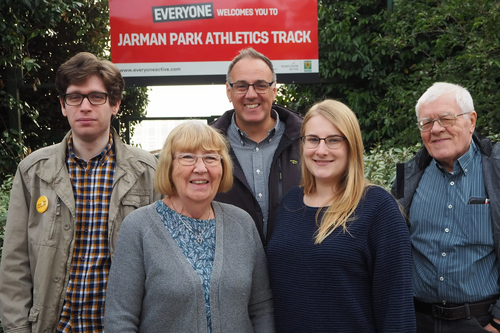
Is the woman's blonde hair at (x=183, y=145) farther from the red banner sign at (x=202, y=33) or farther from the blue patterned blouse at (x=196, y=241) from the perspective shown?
→ the red banner sign at (x=202, y=33)

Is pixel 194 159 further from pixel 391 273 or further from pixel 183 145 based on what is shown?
pixel 391 273

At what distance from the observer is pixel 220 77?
25.7 feet

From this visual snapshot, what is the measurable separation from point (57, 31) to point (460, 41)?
6.80 m

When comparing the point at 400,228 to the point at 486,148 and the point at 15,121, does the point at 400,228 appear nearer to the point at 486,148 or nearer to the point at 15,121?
the point at 486,148

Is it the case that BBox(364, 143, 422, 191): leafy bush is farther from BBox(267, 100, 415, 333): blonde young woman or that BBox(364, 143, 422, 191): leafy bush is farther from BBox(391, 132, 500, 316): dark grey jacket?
BBox(267, 100, 415, 333): blonde young woman

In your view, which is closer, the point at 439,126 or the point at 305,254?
the point at 305,254

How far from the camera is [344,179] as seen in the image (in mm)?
2645

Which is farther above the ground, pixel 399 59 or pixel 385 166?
pixel 399 59

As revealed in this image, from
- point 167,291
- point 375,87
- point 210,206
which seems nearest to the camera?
point 167,291

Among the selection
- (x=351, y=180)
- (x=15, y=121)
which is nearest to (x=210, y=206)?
(x=351, y=180)

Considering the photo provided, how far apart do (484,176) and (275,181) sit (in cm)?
119

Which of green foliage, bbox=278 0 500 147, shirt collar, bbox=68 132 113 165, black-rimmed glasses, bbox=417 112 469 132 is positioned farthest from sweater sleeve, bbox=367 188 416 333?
green foliage, bbox=278 0 500 147

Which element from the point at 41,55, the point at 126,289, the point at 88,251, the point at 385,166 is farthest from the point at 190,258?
the point at 41,55

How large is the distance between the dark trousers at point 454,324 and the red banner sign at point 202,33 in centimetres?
540
